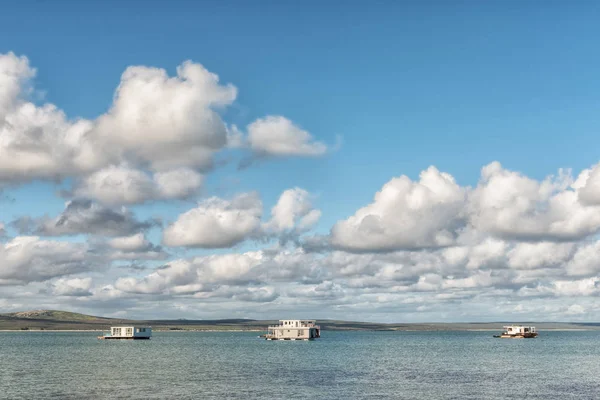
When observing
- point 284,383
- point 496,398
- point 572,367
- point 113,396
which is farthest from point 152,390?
point 572,367

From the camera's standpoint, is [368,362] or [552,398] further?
[368,362]

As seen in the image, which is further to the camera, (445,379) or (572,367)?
(572,367)

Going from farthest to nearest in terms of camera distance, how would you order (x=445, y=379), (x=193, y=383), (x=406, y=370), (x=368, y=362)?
(x=368, y=362), (x=406, y=370), (x=445, y=379), (x=193, y=383)

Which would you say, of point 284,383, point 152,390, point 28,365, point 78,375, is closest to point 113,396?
point 152,390

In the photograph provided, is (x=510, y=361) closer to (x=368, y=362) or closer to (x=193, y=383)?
(x=368, y=362)

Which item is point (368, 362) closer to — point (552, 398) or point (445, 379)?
point (445, 379)

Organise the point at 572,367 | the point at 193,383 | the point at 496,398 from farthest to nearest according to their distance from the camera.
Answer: the point at 572,367, the point at 193,383, the point at 496,398

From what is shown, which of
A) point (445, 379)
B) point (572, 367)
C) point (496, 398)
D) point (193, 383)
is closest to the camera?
point (496, 398)

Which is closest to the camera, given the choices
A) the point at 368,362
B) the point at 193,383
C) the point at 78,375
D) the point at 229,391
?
the point at 229,391

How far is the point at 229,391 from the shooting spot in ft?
297

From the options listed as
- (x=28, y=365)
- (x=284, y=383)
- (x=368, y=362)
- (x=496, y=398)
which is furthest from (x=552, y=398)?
(x=28, y=365)

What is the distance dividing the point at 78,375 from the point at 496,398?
231ft

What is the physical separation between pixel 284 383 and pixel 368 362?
183ft

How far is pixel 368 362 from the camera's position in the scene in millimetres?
152875
